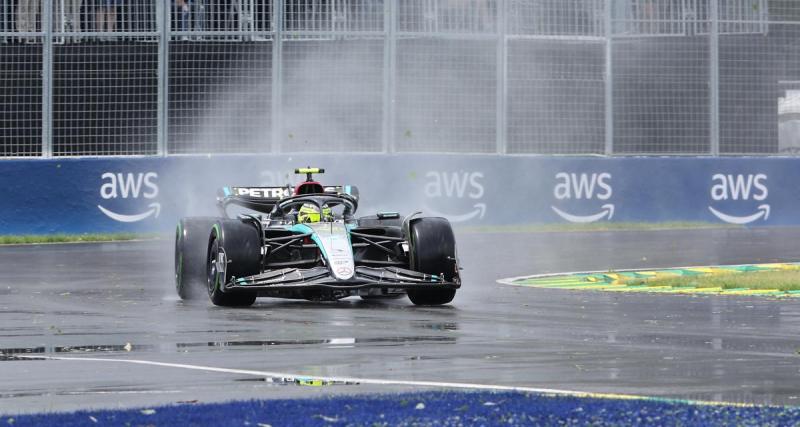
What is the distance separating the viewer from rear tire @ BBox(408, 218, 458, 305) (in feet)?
53.1

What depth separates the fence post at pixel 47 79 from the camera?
2992 cm

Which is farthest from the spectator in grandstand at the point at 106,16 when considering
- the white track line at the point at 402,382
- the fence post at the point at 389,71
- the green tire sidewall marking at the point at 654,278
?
the white track line at the point at 402,382

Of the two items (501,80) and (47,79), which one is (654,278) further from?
(47,79)

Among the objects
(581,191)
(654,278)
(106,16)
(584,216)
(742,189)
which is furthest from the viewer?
(742,189)

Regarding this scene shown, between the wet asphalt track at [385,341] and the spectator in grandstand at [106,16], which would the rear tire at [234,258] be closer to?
the wet asphalt track at [385,341]

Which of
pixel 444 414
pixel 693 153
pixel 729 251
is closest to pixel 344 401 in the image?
pixel 444 414

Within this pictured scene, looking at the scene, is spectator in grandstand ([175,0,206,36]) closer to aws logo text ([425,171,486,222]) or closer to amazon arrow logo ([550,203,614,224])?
aws logo text ([425,171,486,222])

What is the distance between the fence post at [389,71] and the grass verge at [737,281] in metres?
12.6

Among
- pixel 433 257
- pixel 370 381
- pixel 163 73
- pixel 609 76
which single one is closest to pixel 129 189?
pixel 163 73

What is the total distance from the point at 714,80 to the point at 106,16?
1232 cm

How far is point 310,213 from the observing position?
56.4 feet

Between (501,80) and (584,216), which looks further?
(501,80)

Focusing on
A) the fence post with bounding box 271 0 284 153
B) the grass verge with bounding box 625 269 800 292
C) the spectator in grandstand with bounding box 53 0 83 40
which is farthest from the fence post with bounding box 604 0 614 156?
the grass verge with bounding box 625 269 800 292

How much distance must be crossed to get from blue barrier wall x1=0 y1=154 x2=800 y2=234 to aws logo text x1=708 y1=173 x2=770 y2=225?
2 centimetres
